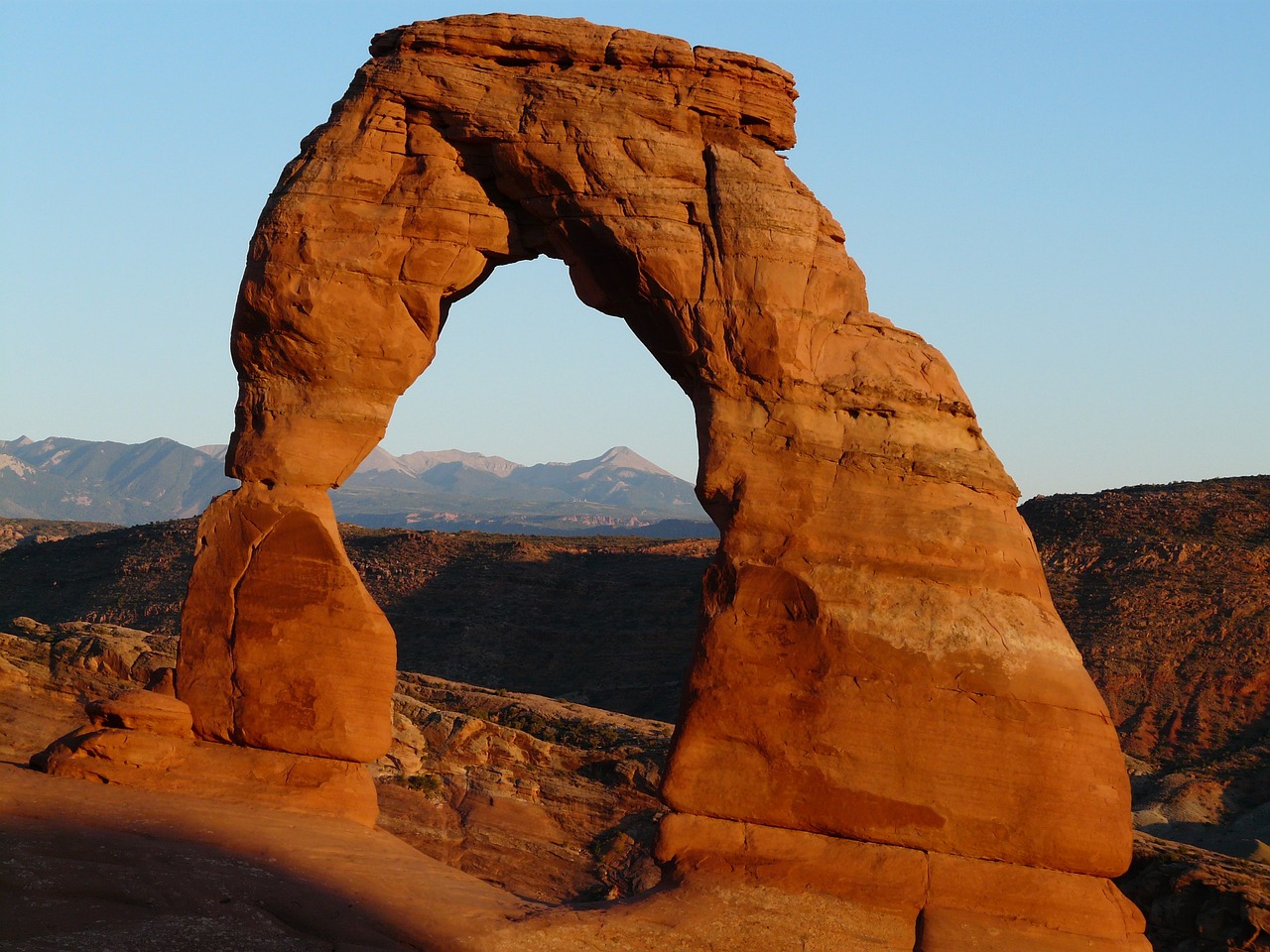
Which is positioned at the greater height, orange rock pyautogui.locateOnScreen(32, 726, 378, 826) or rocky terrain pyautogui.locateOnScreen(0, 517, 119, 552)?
orange rock pyautogui.locateOnScreen(32, 726, 378, 826)

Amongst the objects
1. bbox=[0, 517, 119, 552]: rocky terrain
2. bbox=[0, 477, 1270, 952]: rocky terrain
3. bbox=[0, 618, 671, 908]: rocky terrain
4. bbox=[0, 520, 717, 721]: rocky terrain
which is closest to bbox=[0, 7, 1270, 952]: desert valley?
bbox=[0, 618, 671, 908]: rocky terrain

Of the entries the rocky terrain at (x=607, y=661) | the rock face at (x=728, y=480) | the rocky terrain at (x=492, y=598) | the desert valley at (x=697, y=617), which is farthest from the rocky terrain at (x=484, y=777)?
the rocky terrain at (x=492, y=598)

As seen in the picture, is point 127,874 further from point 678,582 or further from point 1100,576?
point 678,582

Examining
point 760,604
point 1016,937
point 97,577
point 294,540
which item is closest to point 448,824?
point 294,540

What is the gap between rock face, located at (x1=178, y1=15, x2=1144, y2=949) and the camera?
12297mm

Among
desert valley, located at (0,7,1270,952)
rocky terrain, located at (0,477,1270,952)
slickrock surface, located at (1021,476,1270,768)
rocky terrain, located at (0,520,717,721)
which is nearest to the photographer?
desert valley, located at (0,7,1270,952)

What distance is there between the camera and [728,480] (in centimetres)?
1321

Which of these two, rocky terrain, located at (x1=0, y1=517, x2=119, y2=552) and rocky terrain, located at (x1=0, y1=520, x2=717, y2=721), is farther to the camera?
rocky terrain, located at (x1=0, y1=517, x2=119, y2=552)

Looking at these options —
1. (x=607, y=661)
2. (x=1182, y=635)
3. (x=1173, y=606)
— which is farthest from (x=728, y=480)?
(x=607, y=661)

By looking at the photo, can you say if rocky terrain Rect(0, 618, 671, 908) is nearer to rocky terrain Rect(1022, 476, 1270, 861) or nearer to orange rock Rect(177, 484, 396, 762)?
orange rock Rect(177, 484, 396, 762)

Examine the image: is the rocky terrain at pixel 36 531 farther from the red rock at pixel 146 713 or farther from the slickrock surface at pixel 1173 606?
the red rock at pixel 146 713

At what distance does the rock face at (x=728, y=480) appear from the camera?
1230cm

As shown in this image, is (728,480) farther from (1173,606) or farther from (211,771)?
(1173,606)

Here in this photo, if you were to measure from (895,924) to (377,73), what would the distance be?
988 cm
